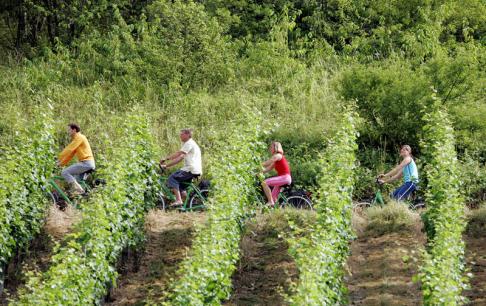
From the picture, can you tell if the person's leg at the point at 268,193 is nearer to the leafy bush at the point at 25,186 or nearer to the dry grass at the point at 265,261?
the dry grass at the point at 265,261

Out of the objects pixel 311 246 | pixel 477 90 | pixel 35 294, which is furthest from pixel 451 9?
pixel 35 294

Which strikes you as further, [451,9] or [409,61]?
[451,9]

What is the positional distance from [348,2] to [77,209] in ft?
37.1

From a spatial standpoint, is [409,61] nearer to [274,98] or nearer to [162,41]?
[274,98]

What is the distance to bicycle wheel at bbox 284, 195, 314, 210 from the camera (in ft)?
70.1

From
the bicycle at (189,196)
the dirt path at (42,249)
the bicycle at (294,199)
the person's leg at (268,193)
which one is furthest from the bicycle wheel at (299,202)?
the dirt path at (42,249)

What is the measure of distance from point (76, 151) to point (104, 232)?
4.17m

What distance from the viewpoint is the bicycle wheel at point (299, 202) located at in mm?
21359

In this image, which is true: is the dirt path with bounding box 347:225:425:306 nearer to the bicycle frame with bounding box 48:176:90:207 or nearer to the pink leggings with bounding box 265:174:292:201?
the pink leggings with bounding box 265:174:292:201

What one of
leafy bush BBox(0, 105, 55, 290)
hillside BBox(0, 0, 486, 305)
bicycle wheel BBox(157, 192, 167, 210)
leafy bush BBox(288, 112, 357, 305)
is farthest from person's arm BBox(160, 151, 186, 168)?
leafy bush BBox(288, 112, 357, 305)

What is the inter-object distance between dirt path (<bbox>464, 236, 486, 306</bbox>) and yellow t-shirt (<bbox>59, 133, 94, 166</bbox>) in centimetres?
619

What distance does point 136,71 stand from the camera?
2786 centimetres

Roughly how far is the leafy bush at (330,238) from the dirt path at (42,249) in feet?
13.2

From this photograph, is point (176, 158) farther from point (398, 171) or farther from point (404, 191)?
point (404, 191)
